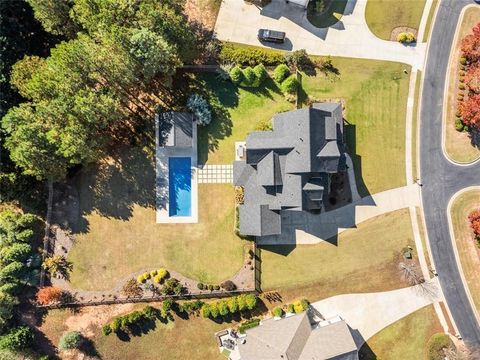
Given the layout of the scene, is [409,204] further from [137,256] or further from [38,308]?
[38,308]

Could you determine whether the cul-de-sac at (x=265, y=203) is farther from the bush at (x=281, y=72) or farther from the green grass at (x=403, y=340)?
the bush at (x=281, y=72)

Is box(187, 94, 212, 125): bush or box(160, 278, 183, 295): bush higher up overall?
box(187, 94, 212, 125): bush

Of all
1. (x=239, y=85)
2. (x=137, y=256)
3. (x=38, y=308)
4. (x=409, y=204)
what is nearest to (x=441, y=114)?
(x=409, y=204)

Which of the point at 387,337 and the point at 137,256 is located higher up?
the point at 137,256

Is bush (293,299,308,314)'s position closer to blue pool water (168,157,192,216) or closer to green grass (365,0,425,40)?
blue pool water (168,157,192,216)

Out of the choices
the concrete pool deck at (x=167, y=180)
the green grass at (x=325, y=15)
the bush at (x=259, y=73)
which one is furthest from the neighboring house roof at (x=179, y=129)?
the green grass at (x=325, y=15)

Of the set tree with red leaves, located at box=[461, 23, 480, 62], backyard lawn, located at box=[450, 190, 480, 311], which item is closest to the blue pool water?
backyard lawn, located at box=[450, 190, 480, 311]

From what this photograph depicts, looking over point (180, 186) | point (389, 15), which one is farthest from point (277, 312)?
point (389, 15)
